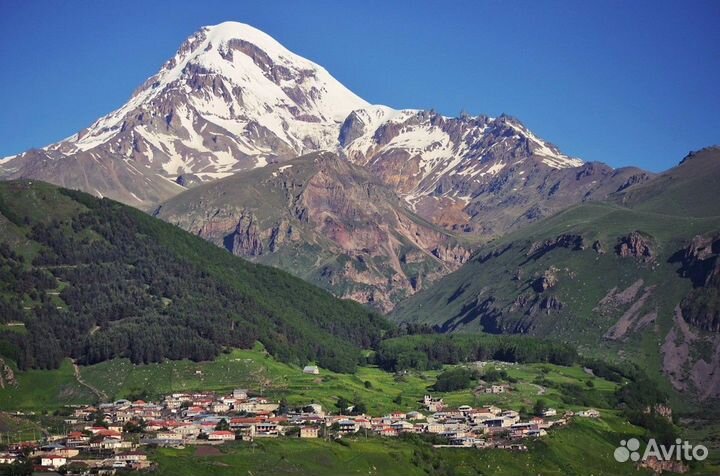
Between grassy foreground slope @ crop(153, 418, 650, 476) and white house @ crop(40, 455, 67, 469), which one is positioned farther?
grassy foreground slope @ crop(153, 418, 650, 476)

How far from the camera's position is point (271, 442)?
630 feet

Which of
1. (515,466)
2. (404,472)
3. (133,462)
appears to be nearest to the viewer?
(133,462)

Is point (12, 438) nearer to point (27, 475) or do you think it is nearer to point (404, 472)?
point (27, 475)

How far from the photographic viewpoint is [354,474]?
180 m

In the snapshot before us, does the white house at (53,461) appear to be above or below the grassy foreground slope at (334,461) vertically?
above

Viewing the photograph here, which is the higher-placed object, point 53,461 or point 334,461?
point 53,461

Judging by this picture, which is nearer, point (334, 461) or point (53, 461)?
point (53, 461)

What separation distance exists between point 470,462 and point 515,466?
7.70 meters

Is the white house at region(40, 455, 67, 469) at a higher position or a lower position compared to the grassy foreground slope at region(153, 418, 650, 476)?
higher

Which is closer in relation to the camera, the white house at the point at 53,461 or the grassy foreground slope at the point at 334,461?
the white house at the point at 53,461

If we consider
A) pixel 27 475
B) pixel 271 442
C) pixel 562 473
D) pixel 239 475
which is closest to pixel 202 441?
pixel 271 442

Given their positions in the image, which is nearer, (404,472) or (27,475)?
(27,475)

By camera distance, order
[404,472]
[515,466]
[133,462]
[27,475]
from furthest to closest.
Result: [515,466]
[404,472]
[133,462]
[27,475]

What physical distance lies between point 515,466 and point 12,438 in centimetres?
7519
